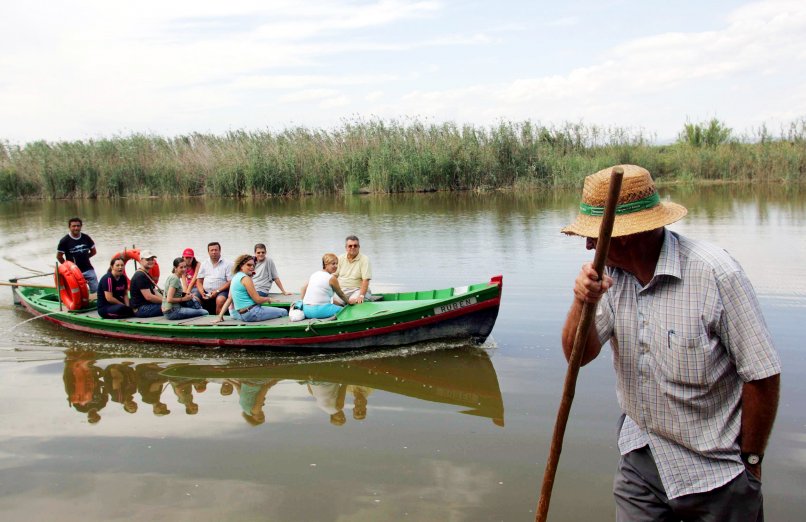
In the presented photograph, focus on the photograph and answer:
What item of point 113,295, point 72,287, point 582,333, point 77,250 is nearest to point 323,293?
point 113,295

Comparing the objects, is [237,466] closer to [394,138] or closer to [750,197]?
[750,197]

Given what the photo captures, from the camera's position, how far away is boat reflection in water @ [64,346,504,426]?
7.70m

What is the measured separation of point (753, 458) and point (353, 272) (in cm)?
815

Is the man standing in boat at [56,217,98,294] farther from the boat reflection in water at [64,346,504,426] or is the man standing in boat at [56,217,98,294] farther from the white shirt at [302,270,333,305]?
the white shirt at [302,270,333,305]

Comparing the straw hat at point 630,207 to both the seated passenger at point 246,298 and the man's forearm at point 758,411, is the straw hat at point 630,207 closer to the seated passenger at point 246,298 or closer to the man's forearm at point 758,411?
the man's forearm at point 758,411

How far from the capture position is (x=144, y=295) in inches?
419

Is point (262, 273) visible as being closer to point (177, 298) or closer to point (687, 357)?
point (177, 298)

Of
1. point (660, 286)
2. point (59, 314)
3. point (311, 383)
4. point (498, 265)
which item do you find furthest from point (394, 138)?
point (660, 286)

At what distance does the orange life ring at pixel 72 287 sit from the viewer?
36.7ft

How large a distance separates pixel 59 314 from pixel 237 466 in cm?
618

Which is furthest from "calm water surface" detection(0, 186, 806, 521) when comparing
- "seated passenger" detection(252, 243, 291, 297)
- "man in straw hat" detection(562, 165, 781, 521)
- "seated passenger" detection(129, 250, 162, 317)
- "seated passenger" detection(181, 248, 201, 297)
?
"man in straw hat" detection(562, 165, 781, 521)

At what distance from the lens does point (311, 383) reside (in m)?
8.50

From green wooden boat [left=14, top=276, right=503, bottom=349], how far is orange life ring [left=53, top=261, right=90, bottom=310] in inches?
53.4

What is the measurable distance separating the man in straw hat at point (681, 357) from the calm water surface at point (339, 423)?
2.67 metres
